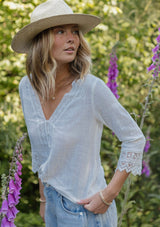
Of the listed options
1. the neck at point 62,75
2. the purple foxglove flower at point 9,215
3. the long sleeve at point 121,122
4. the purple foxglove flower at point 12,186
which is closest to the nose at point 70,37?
the neck at point 62,75

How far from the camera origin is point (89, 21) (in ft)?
5.43

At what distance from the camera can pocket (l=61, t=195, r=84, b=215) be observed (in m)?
1.54

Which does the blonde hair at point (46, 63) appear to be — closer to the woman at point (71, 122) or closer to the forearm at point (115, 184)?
the woman at point (71, 122)

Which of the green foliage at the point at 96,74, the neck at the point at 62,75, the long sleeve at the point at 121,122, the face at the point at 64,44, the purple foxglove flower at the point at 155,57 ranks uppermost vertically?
the face at the point at 64,44

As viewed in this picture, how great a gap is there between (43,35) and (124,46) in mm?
2252

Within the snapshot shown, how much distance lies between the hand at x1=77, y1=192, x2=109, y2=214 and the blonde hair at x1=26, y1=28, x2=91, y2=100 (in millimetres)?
519

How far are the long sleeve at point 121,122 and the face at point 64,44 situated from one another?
8.2 inches

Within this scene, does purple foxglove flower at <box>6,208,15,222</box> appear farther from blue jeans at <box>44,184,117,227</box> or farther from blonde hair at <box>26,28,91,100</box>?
blonde hair at <box>26,28,91,100</box>

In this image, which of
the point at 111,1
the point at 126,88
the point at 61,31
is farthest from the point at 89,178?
the point at 126,88

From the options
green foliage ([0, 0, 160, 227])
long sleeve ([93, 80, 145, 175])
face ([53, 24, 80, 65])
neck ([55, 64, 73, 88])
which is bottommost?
green foliage ([0, 0, 160, 227])

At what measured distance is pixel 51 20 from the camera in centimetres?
153

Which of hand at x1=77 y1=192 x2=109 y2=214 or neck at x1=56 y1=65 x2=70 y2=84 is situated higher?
neck at x1=56 y1=65 x2=70 y2=84

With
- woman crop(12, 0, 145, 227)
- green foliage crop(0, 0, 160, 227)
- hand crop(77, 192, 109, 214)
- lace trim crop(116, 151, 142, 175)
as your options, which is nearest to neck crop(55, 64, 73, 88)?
woman crop(12, 0, 145, 227)

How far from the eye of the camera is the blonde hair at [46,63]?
1582mm
